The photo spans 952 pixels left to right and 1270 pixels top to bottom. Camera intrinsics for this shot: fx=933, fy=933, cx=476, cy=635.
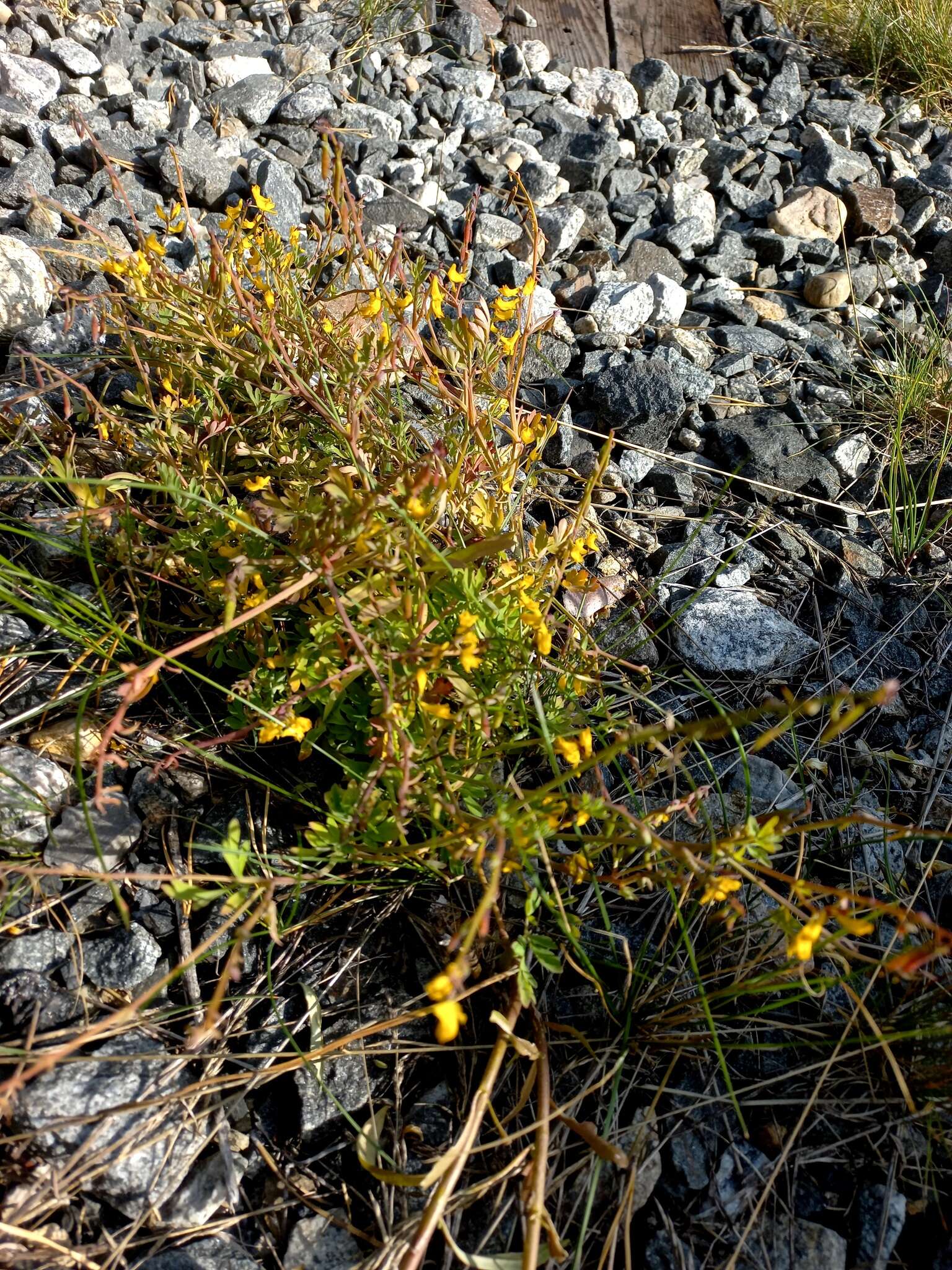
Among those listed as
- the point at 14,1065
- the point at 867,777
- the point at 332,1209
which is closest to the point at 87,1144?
the point at 14,1065

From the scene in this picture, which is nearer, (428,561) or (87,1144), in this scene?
(87,1144)

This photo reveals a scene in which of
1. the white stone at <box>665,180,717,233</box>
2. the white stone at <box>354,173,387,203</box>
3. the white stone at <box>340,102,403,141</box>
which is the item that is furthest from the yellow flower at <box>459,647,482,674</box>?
the white stone at <box>340,102,403,141</box>

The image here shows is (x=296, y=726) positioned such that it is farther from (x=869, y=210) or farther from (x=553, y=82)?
(x=553, y=82)

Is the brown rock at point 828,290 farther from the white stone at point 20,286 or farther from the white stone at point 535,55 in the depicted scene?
the white stone at point 20,286

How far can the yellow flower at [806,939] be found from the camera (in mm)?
1053

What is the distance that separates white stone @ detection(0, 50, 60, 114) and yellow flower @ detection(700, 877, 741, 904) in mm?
3338

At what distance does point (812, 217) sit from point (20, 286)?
2.70 m

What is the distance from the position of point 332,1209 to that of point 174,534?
1.19m

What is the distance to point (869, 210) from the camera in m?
3.47

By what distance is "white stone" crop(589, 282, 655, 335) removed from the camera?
9.34 feet

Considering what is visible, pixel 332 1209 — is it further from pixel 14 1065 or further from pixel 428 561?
pixel 428 561

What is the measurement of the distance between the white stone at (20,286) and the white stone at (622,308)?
1564 mm

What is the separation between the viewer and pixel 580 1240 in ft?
4.23

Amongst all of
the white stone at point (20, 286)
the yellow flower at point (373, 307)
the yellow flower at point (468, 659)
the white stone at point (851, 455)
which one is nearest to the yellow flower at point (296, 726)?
the yellow flower at point (468, 659)
